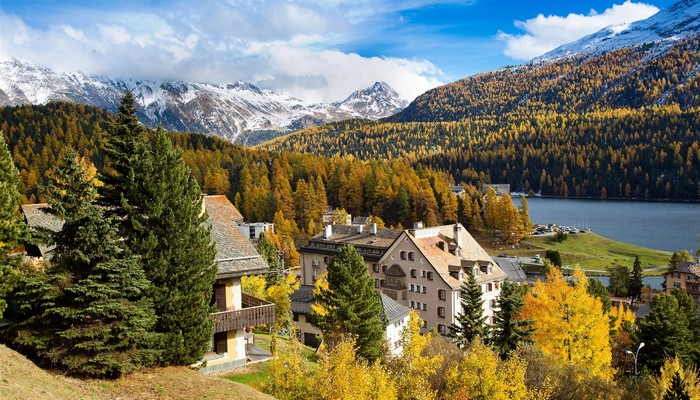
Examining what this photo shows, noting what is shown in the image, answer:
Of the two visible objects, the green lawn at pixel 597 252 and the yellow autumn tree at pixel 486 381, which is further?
the green lawn at pixel 597 252

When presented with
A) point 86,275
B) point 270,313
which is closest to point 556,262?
point 270,313

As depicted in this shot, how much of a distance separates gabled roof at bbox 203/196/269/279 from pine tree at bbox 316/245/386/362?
32.0 feet

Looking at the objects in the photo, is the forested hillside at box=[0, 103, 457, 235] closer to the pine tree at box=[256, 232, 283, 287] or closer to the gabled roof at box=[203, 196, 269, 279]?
the pine tree at box=[256, 232, 283, 287]

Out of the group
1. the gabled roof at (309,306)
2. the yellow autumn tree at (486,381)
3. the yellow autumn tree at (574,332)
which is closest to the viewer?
the yellow autumn tree at (486,381)

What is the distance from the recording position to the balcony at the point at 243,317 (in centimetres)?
2752

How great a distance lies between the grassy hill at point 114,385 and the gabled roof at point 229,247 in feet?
20.6

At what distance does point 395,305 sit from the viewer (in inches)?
2381

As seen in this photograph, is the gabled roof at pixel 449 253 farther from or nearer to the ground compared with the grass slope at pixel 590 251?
farther from the ground

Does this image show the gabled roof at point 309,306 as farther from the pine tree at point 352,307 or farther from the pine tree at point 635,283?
the pine tree at point 635,283

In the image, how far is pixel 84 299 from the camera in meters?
20.9

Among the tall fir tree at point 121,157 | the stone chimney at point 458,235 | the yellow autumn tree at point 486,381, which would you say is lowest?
the yellow autumn tree at point 486,381

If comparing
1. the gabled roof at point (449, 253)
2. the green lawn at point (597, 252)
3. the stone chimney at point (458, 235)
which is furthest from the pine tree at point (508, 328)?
the green lawn at point (597, 252)

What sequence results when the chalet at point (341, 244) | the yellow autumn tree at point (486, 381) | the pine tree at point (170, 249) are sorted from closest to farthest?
1. the pine tree at point (170, 249)
2. the yellow autumn tree at point (486, 381)
3. the chalet at point (341, 244)

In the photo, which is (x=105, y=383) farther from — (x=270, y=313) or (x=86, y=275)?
(x=270, y=313)
